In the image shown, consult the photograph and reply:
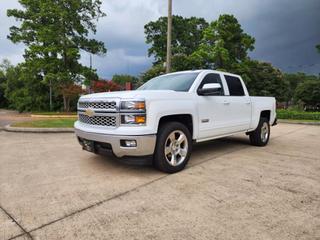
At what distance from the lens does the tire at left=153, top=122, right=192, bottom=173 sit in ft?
14.4

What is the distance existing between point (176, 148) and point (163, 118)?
1.94 feet

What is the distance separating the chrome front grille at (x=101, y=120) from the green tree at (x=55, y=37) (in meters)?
17.7

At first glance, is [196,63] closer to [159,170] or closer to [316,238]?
[159,170]

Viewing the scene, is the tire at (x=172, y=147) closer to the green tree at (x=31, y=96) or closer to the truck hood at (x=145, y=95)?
the truck hood at (x=145, y=95)

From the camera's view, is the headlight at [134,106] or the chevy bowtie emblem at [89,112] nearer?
the headlight at [134,106]

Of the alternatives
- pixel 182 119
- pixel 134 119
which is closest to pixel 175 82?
pixel 182 119

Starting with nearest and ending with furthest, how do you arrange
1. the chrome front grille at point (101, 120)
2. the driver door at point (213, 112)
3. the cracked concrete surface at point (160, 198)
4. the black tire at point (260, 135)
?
the cracked concrete surface at point (160, 198) < the chrome front grille at point (101, 120) < the driver door at point (213, 112) < the black tire at point (260, 135)

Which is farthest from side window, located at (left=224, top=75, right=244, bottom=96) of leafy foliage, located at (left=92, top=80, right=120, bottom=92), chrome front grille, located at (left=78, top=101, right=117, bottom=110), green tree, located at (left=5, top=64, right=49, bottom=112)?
green tree, located at (left=5, top=64, right=49, bottom=112)

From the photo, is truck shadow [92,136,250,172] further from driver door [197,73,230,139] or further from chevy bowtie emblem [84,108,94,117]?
chevy bowtie emblem [84,108,94,117]

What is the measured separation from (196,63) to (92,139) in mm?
21942

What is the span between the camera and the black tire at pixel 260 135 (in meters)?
7.15

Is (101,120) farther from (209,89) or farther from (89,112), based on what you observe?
(209,89)

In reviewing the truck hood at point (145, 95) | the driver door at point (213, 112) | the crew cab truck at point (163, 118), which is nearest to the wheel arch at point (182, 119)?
the crew cab truck at point (163, 118)

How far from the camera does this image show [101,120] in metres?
4.53
